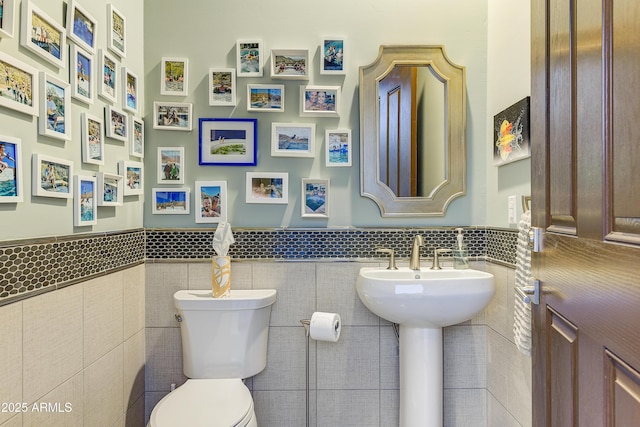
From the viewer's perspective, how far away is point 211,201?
1959 mm

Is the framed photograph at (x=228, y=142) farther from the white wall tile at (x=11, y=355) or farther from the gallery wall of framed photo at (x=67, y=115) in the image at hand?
the white wall tile at (x=11, y=355)

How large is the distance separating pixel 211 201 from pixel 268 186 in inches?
10.9

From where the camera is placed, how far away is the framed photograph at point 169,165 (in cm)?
196

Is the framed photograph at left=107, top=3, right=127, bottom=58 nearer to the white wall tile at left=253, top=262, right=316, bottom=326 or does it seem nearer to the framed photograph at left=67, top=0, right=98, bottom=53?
the framed photograph at left=67, top=0, right=98, bottom=53

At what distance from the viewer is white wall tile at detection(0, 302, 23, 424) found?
1100mm

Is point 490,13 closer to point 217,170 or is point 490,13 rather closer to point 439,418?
point 217,170

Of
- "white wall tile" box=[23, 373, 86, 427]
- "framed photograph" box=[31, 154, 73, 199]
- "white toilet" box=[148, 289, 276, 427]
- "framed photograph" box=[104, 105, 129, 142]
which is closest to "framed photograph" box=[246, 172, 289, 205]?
"white toilet" box=[148, 289, 276, 427]

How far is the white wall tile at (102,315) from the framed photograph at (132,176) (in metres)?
0.36

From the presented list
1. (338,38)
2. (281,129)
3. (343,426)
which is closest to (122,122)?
(281,129)

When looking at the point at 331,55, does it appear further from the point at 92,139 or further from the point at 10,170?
the point at 10,170

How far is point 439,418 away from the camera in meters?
1.77

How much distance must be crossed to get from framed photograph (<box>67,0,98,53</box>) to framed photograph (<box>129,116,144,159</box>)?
37cm

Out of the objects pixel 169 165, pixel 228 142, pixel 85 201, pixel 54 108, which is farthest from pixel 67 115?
pixel 228 142

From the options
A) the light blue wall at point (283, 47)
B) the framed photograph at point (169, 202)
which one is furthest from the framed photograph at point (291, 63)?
the framed photograph at point (169, 202)
